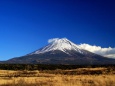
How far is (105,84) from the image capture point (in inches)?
1134

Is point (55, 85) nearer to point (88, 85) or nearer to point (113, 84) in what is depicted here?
point (88, 85)

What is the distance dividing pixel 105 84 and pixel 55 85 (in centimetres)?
487

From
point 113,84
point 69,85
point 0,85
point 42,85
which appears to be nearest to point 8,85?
point 0,85

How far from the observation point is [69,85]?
2816cm

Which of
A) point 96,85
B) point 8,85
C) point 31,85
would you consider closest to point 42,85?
point 31,85

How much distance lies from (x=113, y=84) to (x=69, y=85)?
4.13 meters

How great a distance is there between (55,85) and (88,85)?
3.29 m

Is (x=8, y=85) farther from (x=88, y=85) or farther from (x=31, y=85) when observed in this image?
(x=88, y=85)

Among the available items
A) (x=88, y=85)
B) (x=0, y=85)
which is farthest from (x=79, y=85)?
(x=0, y=85)

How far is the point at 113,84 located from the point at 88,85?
7.87 ft

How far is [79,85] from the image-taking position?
28.6m

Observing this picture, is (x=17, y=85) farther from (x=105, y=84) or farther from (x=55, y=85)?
(x=105, y=84)

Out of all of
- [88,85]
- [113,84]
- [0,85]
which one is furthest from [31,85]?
[113,84]

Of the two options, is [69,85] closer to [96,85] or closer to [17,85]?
[96,85]
